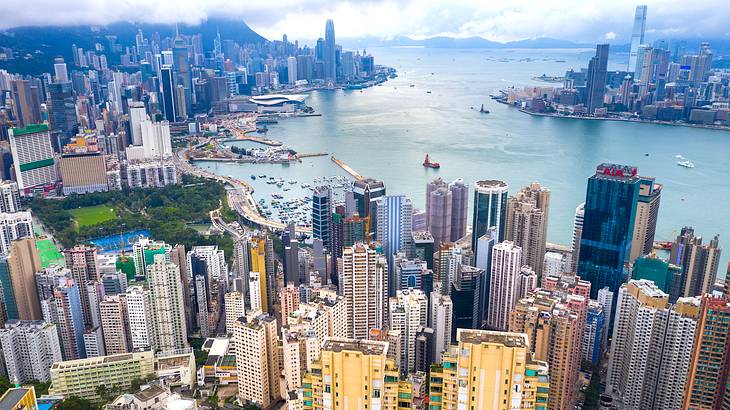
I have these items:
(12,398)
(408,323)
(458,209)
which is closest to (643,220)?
(458,209)

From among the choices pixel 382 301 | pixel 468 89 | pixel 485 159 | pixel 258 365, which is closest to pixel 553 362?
pixel 382 301

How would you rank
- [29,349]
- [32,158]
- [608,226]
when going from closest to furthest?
[29,349] < [608,226] < [32,158]

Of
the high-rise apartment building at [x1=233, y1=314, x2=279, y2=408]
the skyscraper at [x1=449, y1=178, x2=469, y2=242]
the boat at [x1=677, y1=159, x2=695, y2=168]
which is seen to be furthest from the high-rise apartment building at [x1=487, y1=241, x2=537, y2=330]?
the boat at [x1=677, y1=159, x2=695, y2=168]

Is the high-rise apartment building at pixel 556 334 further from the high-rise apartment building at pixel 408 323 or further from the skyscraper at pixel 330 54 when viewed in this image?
the skyscraper at pixel 330 54

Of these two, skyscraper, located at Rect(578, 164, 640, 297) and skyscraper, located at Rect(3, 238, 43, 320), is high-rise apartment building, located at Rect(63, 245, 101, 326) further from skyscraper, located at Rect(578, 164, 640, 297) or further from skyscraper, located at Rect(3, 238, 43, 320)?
skyscraper, located at Rect(578, 164, 640, 297)

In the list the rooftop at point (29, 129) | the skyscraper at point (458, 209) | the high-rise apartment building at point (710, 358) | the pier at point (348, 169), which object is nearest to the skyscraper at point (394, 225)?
the skyscraper at point (458, 209)

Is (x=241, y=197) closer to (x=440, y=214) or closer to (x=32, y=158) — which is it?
(x=32, y=158)
